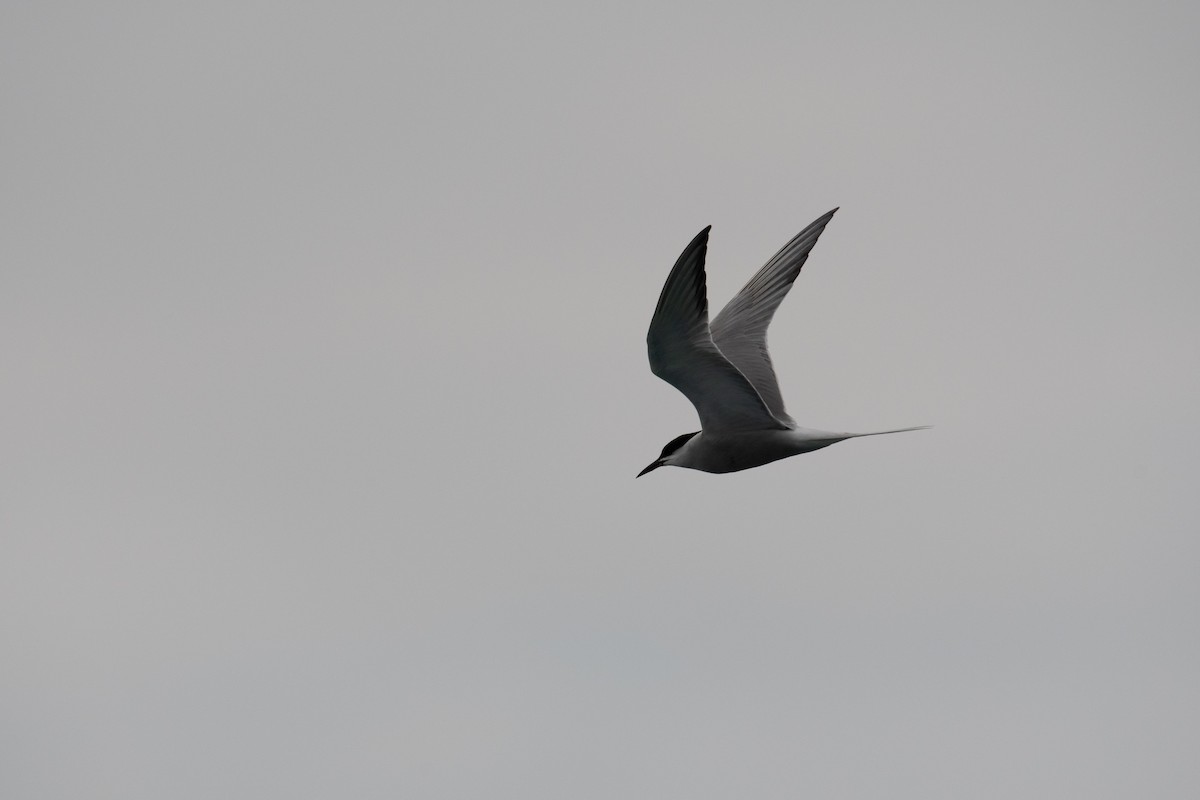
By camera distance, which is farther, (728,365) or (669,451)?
(669,451)

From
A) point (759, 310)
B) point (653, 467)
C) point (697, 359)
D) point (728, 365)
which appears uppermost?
point (759, 310)

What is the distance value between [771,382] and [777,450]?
66.0 inches

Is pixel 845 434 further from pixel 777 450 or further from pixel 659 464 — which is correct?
pixel 659 464

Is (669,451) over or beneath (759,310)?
beneath

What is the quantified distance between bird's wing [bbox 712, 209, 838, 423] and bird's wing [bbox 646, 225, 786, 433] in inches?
63.4

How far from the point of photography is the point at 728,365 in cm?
1820

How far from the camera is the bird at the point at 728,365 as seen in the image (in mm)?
17719

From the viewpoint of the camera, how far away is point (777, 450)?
62.3 feet

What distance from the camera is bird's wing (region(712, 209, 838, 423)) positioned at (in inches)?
819

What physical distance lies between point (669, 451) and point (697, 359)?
2391 millimetres

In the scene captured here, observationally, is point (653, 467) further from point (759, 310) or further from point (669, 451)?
point (759, 310)

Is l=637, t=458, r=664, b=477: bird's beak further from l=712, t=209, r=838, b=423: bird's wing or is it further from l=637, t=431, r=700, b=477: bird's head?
l=712, t=209, r=838, b=423: bird's wing

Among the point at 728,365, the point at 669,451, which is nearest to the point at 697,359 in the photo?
the point at 728,365

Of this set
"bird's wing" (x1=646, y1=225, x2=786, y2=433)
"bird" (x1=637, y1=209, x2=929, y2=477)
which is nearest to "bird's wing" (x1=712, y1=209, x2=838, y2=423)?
"bird" (x1=637, y1=209, x2=929, y2=477)
